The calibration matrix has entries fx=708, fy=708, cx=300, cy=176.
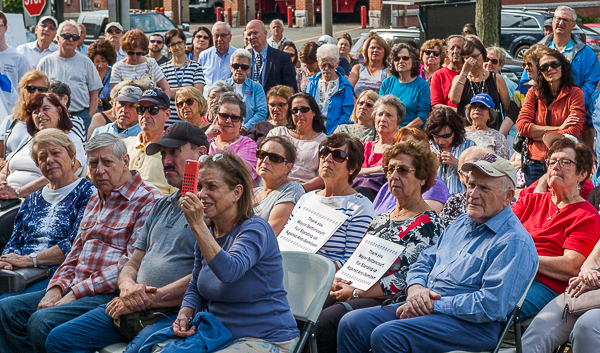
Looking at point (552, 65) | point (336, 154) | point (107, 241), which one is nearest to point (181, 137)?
point (107, 241)

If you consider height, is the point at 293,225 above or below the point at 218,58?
below

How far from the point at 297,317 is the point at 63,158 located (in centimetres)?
217

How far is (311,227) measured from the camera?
14.5ft

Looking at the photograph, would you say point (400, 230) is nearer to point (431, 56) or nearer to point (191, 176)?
point (191, 176)

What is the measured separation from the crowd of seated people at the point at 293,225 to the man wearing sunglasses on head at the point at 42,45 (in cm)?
331

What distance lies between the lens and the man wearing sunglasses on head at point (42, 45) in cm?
971

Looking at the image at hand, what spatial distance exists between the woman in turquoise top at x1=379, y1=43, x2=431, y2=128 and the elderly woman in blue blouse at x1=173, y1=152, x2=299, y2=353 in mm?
4008

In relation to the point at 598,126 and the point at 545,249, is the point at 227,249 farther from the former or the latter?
the point at 598,126

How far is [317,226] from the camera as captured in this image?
14.4ft

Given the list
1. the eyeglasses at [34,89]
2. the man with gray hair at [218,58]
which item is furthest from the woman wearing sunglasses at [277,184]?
the man with gray hair at [218,58]

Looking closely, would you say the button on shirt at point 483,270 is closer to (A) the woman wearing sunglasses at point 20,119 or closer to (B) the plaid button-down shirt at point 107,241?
(B) the plaid button-down shirt at point 107,241

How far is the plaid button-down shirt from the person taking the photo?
13.6 ft

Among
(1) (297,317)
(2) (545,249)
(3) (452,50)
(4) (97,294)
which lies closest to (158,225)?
(4) (97,294)

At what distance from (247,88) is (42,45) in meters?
3.82
